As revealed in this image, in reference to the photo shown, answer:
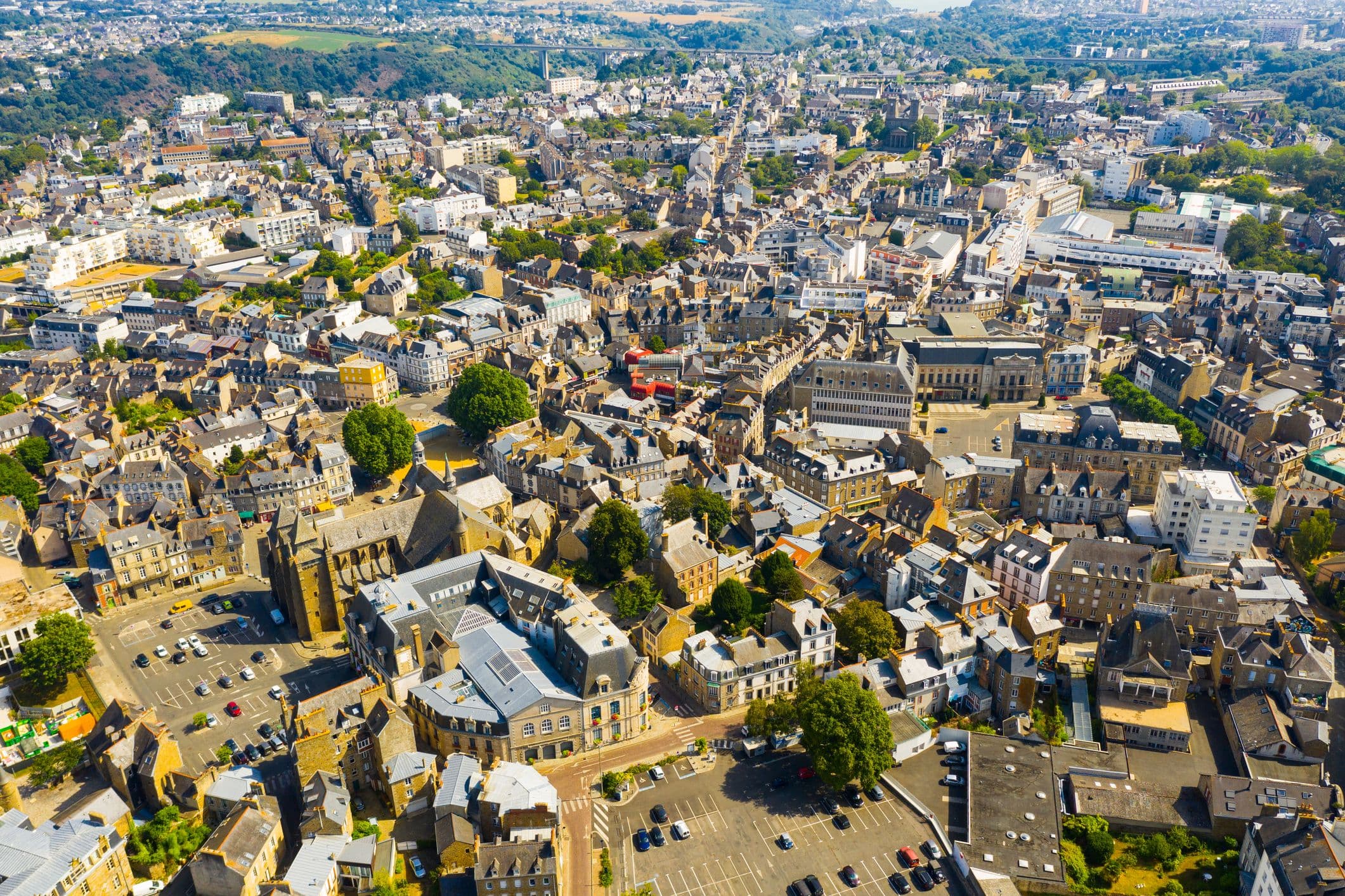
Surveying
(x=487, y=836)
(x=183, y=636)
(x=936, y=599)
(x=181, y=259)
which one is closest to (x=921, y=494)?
(x=936, y=599)

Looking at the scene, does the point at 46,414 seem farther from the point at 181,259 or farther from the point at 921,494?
the point at 921,494

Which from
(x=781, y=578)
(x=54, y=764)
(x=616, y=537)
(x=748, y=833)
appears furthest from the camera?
(x=616, y=537)

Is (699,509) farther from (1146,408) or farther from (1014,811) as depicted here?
(1146,408)

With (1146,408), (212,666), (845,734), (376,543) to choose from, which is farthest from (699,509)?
(1146,408)

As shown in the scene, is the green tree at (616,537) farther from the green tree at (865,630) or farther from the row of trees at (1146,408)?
the row of trees at (1146,408)

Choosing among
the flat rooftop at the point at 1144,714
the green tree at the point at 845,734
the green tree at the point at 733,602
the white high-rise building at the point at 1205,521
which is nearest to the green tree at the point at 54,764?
the green tree at the point at 733,602
